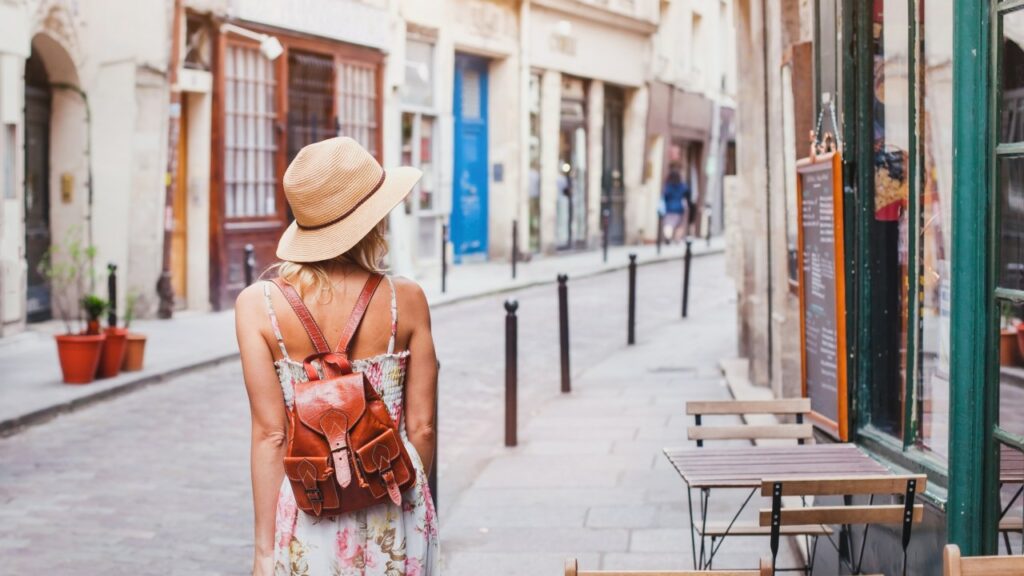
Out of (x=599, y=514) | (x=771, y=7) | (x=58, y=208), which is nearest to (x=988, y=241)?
(x=599, y=514)

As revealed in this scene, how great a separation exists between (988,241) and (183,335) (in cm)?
1191

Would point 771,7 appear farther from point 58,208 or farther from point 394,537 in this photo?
point 58,208

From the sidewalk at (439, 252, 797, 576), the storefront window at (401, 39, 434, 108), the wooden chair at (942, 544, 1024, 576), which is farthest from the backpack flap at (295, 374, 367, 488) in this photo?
the storefront window at (401, 39, 434, 108)

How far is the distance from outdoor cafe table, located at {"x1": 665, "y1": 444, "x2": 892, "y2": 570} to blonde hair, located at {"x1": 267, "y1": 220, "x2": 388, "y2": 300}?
1679 mm

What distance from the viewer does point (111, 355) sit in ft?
39.5

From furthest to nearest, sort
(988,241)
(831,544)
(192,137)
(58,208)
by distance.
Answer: (192,137) < (58,208) < (831,544) < (988,241)

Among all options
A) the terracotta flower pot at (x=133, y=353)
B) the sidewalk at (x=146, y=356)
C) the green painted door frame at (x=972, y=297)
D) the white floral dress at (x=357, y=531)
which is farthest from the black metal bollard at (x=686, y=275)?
the white floral dress at (x=357, y=531)

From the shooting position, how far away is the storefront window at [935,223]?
518 centimetres

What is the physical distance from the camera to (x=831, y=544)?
650 cm

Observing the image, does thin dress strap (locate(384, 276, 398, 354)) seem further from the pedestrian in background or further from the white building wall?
the pedestrian in background

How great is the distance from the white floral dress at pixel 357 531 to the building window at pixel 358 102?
17.7 meters

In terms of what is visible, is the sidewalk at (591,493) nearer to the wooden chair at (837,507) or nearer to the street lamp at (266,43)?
the wooden chair at (837,507)

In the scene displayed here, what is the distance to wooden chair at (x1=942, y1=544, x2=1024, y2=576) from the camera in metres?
2.95

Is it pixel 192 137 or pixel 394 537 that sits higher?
pixel 192 137
